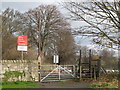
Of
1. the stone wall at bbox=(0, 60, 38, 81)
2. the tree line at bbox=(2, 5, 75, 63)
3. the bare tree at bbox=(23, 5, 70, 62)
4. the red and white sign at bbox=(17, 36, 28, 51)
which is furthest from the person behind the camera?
the bare tree at bbox=(23, 5, 70, 62)

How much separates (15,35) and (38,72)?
17.4 metres

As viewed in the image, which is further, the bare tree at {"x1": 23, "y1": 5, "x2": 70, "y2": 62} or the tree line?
the bare tree at {"x1": 23, "y1": 5, "x2": 70, "y2": 62}

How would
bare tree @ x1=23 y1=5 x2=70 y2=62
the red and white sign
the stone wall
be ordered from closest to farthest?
1. the stone wall
2. the red and white sign
3. bare tree @ x1=23 y1=5 x2=70 y2=62

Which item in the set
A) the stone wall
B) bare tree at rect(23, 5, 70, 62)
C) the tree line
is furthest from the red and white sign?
bare tree at rect(23, 5, 70, 62)

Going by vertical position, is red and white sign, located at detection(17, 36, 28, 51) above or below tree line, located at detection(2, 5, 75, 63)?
below

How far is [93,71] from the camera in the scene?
60.2 ft

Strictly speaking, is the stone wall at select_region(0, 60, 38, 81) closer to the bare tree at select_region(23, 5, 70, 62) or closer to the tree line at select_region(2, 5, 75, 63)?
the tree line at select_region(2, 5, 75, 63)

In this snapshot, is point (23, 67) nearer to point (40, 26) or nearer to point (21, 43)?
point (21, 43)

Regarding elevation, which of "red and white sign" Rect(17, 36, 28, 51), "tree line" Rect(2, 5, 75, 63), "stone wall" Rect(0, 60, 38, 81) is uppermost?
"tree line" Rect(2, 5, 75, 63)

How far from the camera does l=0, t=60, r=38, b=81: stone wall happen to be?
15930mm

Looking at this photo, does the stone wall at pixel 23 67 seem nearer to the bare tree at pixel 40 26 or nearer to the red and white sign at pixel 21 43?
the red and white sign at pixel 21 43

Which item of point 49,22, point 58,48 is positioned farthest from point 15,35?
point 58,48

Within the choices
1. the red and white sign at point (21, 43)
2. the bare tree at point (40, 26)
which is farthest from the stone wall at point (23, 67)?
the bare tree at point (40, 26)

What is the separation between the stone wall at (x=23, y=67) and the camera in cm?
1593
